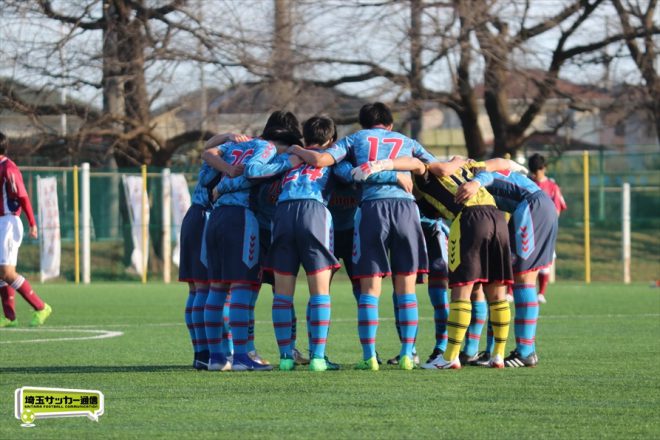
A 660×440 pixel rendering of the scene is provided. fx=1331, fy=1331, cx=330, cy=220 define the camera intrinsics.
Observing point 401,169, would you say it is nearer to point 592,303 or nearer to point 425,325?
point 425,325

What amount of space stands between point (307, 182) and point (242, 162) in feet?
1.74

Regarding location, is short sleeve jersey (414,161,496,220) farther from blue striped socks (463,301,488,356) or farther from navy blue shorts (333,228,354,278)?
blue striped socks (463,301,488,356)

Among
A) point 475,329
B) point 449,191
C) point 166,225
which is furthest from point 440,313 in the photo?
point 166,225

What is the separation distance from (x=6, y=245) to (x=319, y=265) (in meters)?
5.64

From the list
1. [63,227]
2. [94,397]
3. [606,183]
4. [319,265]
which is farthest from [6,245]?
[606,183]

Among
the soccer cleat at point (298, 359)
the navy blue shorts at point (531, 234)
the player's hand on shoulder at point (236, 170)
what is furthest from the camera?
the soccer cleat at point (298, 359)

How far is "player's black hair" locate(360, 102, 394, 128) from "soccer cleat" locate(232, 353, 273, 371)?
1.92 meters

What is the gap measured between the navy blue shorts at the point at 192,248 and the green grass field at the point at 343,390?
720 millimetres

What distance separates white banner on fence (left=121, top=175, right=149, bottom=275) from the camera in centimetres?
2717

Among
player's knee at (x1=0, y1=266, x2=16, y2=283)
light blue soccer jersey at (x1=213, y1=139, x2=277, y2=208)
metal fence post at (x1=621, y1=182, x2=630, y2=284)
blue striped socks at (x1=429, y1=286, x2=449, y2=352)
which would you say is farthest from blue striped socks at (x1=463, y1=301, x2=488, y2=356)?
metal fence post at (x1=621, y1=182, x2=630, y2=284)

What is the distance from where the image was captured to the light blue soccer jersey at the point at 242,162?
9.56 meters

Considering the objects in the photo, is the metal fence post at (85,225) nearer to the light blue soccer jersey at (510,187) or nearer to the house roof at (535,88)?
the house roof at (535,88)

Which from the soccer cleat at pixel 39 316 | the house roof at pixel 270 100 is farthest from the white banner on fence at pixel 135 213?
the soccer cleat at pixel 39 316

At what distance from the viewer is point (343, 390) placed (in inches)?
318
